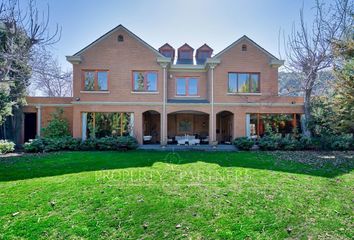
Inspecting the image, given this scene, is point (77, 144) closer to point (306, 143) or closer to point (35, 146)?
point (35, 146)

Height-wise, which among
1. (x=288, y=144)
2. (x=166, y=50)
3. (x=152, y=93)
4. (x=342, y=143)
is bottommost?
(x=288, y=144)

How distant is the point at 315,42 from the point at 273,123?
24.2 ft

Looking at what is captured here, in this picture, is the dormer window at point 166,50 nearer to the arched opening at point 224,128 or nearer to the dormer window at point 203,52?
the dormer window at point 203,52

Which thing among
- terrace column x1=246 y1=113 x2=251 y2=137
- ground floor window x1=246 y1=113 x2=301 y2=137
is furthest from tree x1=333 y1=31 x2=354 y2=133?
terrace column x1=246 y1=113 x2=251 y2=137

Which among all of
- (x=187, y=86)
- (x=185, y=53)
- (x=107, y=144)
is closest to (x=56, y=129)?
(x=107, y=144)

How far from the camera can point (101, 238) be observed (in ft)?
15.3

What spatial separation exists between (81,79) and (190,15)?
395 inches

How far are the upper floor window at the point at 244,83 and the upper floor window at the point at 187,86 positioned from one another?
3041mm

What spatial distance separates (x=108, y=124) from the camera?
1812 centimetres

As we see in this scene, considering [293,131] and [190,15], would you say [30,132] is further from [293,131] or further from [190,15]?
[293,131]

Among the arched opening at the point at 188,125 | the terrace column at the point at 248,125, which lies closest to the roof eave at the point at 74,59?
the arched opening at the point at 188,125

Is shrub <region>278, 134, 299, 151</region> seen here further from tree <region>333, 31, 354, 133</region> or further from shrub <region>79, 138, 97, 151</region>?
shrub <region>79, 138, 97, 151</region>

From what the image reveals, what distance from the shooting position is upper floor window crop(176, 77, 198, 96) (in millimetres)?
19891

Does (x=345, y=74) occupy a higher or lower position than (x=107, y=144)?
higher
